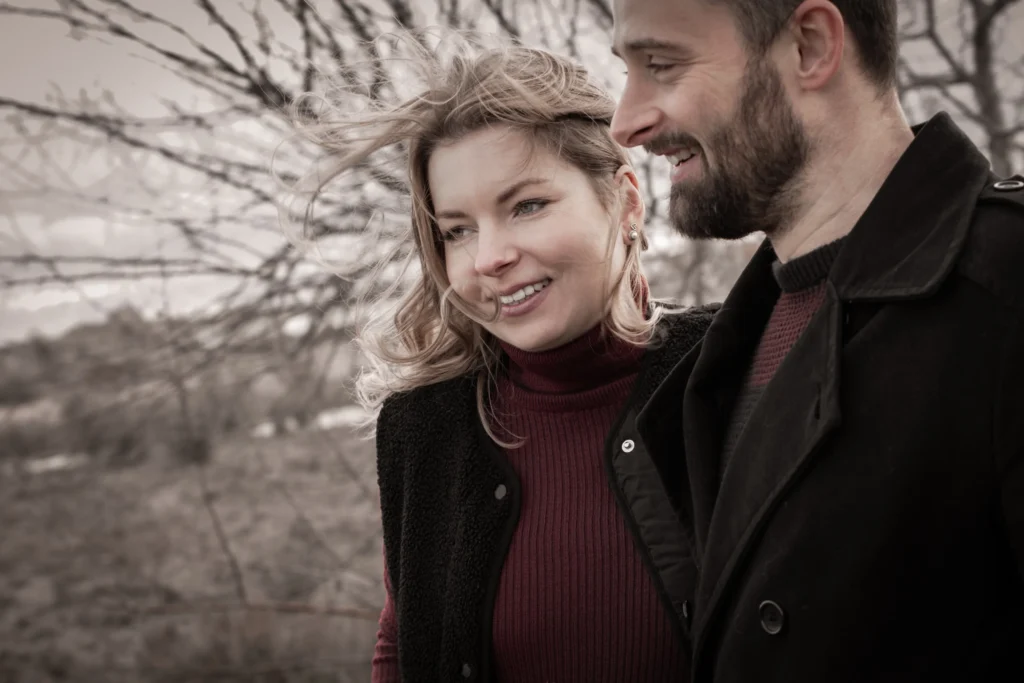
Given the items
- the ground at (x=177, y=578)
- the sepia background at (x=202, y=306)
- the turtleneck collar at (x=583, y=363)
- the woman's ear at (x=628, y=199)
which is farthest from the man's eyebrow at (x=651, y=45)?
the ground at (x=177, y=578)

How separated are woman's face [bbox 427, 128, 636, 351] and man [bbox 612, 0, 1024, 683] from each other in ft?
1.12

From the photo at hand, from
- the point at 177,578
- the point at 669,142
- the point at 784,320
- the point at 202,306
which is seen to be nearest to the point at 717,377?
the point at 784,320

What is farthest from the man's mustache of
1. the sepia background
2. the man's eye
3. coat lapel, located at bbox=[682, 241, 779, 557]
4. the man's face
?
the sepia background

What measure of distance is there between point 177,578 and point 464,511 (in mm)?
2428

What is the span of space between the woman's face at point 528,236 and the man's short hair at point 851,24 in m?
0.57

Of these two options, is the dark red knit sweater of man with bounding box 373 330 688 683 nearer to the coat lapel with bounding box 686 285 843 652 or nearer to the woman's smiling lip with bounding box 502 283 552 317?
the woman's smiling lip with bounding box 502 283 552 317

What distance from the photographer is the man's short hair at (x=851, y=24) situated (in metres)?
1.50

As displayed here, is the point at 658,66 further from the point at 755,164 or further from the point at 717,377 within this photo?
the point at 717,377

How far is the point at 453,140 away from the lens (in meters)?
2.07

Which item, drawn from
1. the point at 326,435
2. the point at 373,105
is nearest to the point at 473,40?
the point at 373,105

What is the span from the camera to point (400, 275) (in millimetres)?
2418

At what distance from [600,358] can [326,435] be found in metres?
2.16

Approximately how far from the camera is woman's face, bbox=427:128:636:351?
6.42 ft

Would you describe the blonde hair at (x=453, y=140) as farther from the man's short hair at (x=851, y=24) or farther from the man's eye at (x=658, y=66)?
the man's short hair at (x=851, y=24)
